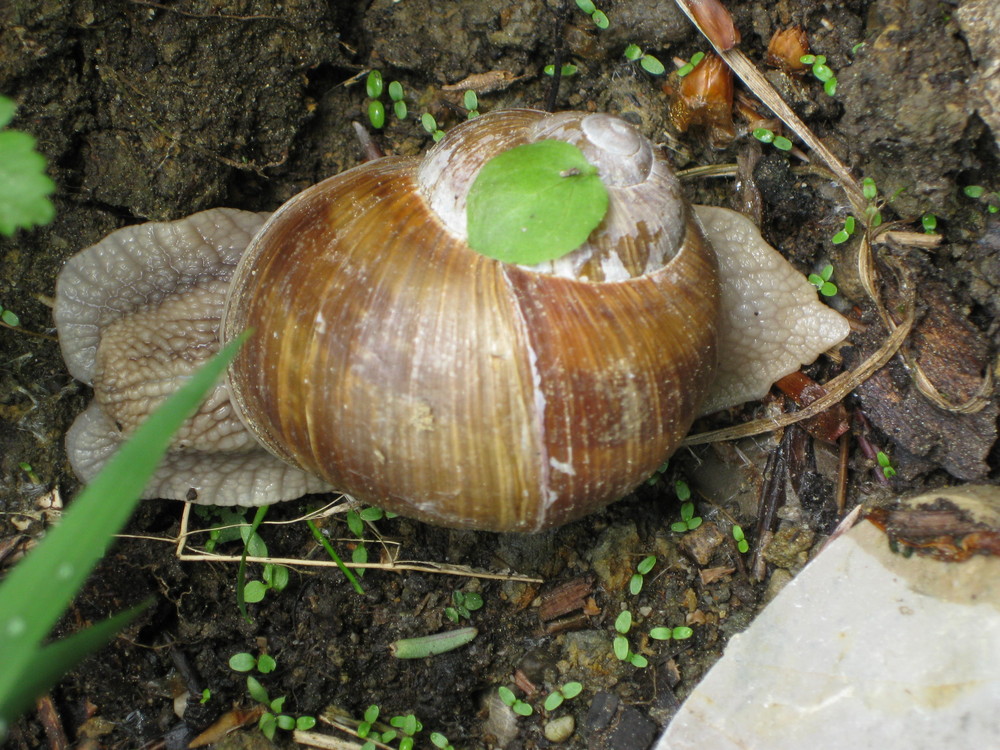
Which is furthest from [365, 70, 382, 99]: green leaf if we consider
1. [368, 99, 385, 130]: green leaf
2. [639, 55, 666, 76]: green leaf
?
[639, 55, 666, 76]: green leaf

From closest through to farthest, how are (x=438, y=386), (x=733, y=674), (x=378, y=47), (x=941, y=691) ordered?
1. (x=438, y=386)
2. (x=941, y=691)
3. (x=733, y=674)
4. (x=378, y=47)

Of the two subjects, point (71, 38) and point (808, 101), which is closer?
point (71, 38)

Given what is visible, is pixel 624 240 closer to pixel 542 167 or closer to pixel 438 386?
pixel 542 167

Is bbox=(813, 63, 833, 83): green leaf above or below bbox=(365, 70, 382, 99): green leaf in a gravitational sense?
below

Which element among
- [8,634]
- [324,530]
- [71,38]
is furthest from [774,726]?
[71,38]

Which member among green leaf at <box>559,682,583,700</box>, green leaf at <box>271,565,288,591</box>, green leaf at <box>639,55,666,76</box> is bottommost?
green leaf at <box>559,682,583,700</box>

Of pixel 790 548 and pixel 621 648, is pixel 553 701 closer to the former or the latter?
pixel 621 648

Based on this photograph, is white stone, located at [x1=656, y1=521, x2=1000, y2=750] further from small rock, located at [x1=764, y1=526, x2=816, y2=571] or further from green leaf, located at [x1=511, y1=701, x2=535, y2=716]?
green leaf, located at [x1=511, y1=701, x2=535, y2=716]

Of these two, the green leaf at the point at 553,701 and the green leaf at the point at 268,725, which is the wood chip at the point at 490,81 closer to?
the green leaf at the point at 553,701
